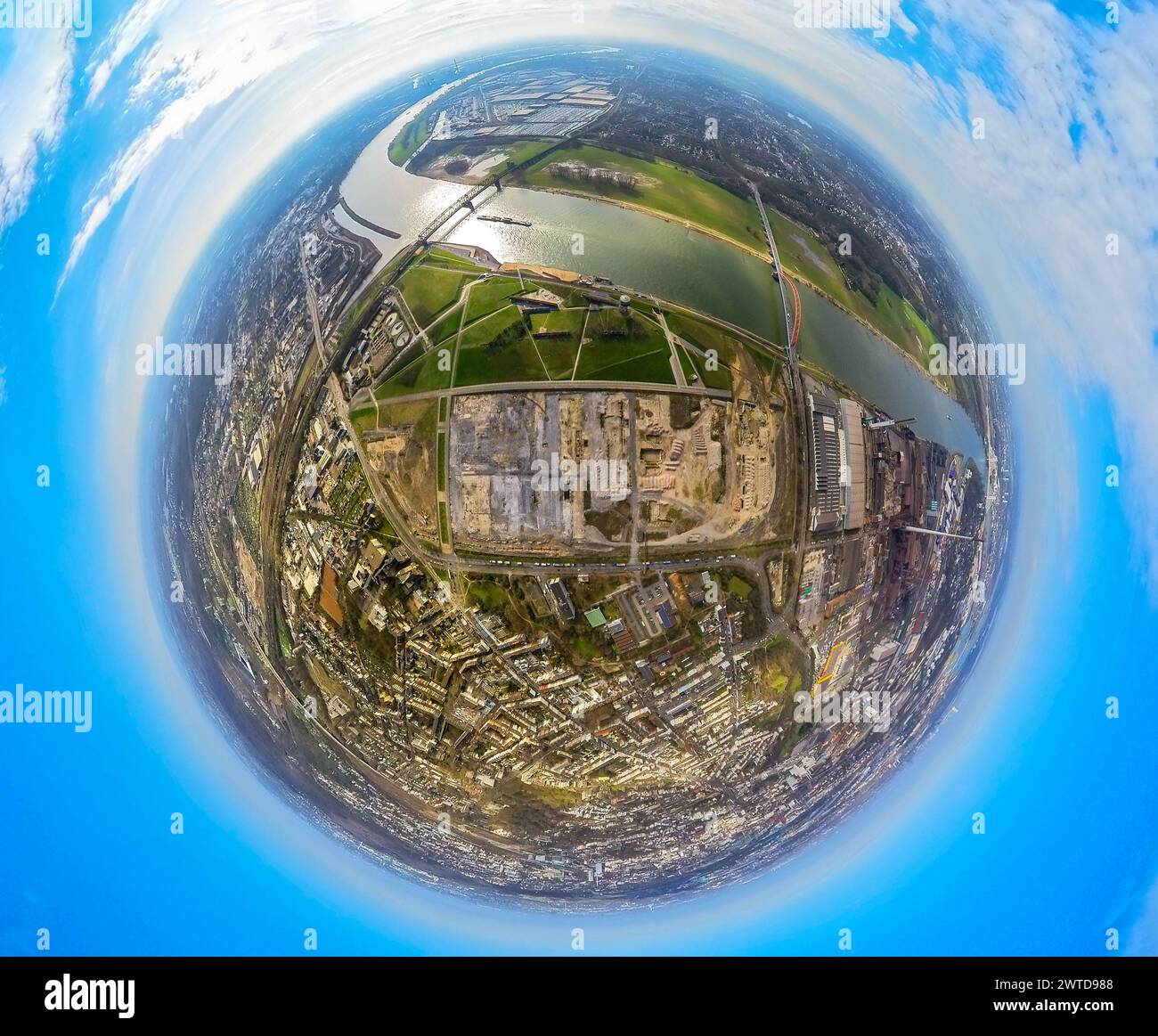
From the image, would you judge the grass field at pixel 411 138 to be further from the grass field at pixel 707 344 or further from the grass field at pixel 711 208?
the grass field at pixel 707 344

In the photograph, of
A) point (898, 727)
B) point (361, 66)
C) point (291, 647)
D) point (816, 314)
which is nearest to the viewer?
point (816, 314)

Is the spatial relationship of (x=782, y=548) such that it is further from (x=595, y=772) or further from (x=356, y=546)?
(x=356, y=546)

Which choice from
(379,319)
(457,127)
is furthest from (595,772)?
(457,127)

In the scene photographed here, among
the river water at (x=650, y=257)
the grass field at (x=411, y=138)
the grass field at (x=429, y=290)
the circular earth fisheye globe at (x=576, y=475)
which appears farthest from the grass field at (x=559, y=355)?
the grass field at (x=411, y=138)

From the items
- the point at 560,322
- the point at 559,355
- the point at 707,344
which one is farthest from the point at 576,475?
the point at 707,344

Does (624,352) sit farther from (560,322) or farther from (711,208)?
(711,208)
